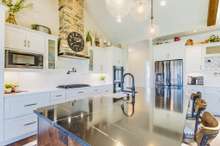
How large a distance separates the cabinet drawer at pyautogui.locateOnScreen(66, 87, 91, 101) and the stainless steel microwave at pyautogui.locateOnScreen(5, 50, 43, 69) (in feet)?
3.10

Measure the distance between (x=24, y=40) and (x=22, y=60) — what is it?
41 cm

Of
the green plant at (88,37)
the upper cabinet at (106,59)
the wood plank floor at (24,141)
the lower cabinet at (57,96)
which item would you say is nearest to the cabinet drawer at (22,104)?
the lower cabinet at (57,96)

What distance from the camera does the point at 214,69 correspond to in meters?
4.29

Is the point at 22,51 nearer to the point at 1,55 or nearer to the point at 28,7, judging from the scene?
the point at 1,55

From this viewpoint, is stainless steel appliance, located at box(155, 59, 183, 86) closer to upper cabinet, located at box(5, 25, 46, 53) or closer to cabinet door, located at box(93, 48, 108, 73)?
cabinet door, located at box(93, 48, 108, 73)

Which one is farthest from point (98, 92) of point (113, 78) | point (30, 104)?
point (30, 104)

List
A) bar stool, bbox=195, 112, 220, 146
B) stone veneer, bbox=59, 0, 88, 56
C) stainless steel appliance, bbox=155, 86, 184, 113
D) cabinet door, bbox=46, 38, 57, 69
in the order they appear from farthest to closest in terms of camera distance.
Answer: stone veneer, bbox=59, 0, 88, 56, cabinet door, bbox=46, 38, 57, 69, stainless steel appliance, bbox=155, 86, 184, 113, bar stool, bbox=195, 112, 220, 146

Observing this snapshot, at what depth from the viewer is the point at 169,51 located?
4.93 m

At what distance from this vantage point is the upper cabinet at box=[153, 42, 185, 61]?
4.75 metres

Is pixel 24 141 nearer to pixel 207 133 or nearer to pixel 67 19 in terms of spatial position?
pixel 207 133

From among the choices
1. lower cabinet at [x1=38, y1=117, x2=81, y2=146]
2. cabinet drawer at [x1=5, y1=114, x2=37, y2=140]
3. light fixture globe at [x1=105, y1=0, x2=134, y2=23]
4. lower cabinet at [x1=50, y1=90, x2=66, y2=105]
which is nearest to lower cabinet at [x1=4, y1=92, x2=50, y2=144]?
cabinet drawer at [x1=5, y1=114, x2=37, y2=140]

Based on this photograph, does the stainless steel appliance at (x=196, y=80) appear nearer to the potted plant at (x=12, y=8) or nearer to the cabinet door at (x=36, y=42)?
the cabinet door at (x=36, y=42)

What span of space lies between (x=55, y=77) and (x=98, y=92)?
1.44 meters

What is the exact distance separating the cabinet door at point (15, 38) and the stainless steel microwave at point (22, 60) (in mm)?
121
